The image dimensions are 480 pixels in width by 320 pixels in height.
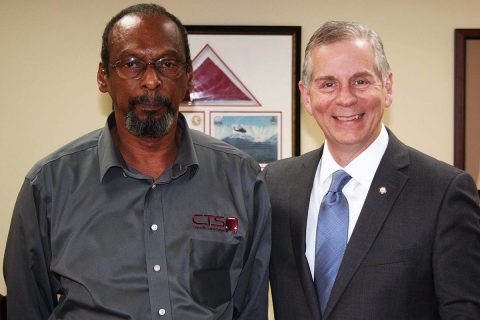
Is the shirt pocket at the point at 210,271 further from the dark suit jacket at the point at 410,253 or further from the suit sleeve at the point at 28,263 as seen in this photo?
the suit sleeve at the point at 28,263

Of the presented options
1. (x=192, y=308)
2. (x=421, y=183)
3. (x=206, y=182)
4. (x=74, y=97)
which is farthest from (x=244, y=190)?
(x=74, y=97)

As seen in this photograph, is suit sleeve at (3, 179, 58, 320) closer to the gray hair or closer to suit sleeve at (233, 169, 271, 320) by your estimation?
suit sleeve at (233, 169, 271, 320)

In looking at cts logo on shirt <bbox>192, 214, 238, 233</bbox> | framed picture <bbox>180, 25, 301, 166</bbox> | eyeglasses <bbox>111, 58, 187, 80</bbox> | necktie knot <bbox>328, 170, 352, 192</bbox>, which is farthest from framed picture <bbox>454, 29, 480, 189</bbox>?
eyeglasses <bbox>111, 58, 187, 80</bbox>

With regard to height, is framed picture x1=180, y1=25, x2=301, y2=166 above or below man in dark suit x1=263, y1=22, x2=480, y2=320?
above

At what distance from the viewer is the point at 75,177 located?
1.56 metres

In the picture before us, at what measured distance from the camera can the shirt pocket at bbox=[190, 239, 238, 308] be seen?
1.51m

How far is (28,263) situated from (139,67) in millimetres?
577

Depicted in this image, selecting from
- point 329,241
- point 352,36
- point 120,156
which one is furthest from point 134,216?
point 352,36

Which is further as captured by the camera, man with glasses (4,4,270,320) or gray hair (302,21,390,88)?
gray hair (302,21,390,88)

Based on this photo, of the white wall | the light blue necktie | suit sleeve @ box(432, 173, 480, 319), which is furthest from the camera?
Result: the white wall

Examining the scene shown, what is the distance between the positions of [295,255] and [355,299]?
8.7 inches

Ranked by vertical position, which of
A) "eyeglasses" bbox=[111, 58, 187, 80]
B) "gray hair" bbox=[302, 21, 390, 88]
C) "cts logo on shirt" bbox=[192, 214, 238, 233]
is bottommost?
"cts logo on shirt" bbox=[192, 214, 238, 233]

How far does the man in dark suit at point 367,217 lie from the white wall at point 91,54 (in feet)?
4.07

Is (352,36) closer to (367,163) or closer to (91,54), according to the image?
(367,163)
